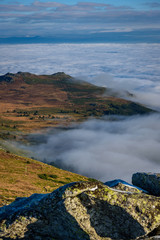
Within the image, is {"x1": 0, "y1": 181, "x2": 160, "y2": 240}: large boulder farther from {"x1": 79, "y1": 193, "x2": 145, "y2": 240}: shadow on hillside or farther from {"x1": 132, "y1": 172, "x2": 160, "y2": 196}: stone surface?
{"x1": 132, "y1": 172, "x2": 160, "y2": 196}: stone surface

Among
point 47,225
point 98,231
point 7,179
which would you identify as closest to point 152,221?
point 98,231

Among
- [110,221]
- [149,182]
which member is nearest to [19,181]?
[149,182]

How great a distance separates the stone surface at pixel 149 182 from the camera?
56.8ft

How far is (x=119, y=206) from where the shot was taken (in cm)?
1334

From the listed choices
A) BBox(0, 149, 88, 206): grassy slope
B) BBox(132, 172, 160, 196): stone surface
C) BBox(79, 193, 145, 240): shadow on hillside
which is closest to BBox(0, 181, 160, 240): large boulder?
BBox(79, 193, 145, 240): shadow on hillside

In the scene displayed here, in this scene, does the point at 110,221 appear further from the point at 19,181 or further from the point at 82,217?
the point at 19,181

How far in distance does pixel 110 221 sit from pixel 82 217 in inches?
61.3

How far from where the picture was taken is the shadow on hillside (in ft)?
42.8

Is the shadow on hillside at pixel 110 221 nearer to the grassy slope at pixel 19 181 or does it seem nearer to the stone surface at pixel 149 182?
the stone surface at pixel 149 182

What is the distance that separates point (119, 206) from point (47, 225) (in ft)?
13.2

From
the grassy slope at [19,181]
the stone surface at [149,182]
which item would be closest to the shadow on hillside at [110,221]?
the stone surface at [149,182]

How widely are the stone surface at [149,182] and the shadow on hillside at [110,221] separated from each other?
483cm

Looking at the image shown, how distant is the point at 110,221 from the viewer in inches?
525

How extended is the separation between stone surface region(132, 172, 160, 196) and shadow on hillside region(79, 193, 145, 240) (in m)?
4.83
